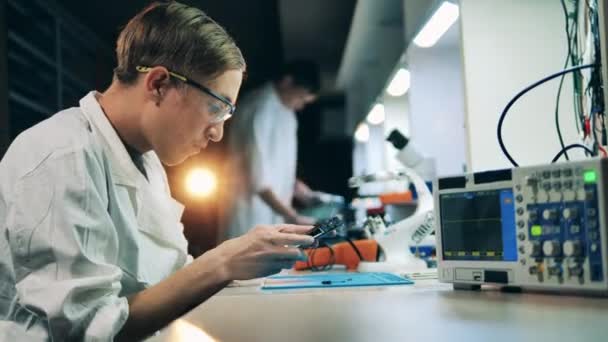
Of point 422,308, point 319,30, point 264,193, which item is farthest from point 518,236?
point 319,30

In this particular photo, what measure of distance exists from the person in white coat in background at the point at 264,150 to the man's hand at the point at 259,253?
2.31 metres

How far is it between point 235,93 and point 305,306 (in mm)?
528

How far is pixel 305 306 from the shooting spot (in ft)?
3.13

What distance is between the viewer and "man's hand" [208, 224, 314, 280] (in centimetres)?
93

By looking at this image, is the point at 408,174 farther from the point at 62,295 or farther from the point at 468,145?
the point at 62,295

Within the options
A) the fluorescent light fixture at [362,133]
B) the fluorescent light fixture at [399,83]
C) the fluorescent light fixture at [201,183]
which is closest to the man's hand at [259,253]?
the fluorescent light fixture at [399,83]

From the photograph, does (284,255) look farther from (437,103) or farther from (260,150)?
(260,150)

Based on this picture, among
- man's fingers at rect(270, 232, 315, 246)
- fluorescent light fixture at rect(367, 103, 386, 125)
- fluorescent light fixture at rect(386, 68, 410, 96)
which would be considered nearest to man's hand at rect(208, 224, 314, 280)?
man's fingers at rect(270, 232, 315, 246)

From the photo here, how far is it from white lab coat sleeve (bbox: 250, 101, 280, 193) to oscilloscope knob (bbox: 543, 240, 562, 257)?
243 centimetres

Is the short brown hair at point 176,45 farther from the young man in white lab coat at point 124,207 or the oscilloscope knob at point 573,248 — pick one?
the oscilloscope knob at point 573,248

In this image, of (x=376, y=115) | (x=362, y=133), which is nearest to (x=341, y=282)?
(x=376, y=115)

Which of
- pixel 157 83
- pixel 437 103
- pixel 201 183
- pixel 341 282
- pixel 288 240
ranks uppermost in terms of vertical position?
pixel 437 103

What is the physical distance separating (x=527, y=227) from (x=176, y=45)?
74 cm

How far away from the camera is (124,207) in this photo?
3.49 feet
